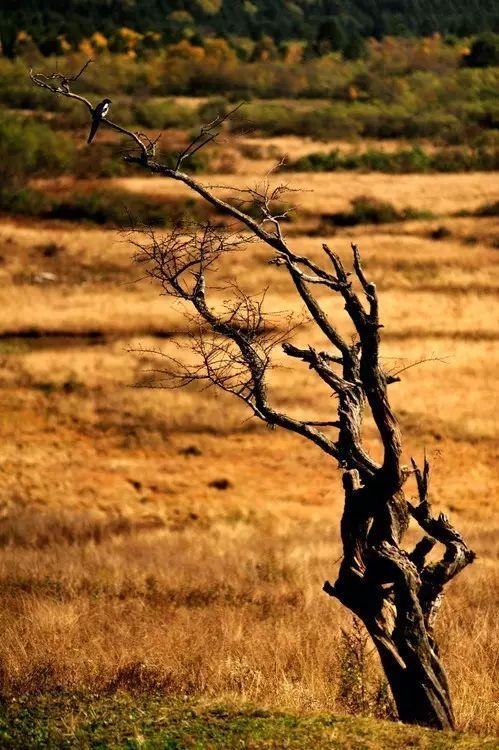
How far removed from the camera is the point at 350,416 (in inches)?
283

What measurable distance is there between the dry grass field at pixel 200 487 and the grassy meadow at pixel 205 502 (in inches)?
1.6

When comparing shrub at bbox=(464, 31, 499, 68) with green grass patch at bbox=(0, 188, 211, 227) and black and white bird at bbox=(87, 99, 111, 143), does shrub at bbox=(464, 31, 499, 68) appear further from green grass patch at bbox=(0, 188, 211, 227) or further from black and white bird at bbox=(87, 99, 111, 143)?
black and white bird at bbox=(87, 99, 111, 143)

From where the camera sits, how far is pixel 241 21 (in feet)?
390

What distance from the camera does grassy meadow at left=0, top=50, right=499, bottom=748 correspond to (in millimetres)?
7645

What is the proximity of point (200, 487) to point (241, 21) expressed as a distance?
106 meters

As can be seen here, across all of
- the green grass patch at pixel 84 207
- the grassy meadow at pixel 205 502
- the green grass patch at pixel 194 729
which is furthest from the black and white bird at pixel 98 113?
the green grass patch at pixel 84 207

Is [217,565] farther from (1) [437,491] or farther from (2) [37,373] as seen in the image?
(2) [37,373]

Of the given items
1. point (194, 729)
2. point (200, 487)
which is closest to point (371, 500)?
point (194, 729)

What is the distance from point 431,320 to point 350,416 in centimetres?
1914

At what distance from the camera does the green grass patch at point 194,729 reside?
6.21 m

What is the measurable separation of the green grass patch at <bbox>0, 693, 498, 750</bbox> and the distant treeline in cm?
7534

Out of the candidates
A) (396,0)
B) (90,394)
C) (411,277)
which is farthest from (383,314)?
(396,0)

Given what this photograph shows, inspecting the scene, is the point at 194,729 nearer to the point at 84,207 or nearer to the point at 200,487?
the point at 200,487

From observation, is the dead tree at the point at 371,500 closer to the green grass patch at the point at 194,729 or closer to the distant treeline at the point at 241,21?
the green grass patch at the point at 194,729
